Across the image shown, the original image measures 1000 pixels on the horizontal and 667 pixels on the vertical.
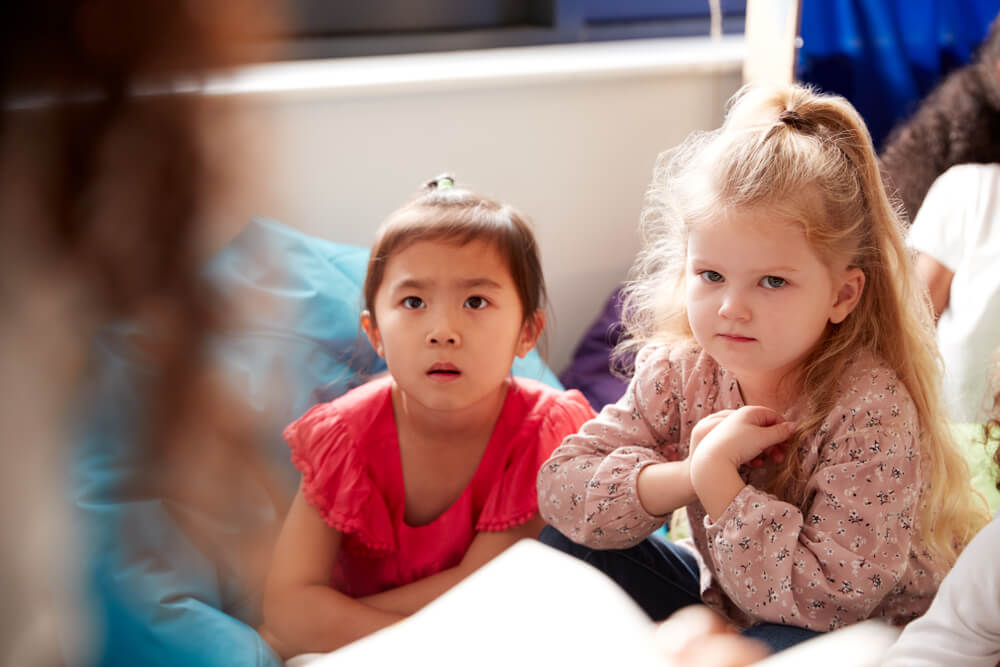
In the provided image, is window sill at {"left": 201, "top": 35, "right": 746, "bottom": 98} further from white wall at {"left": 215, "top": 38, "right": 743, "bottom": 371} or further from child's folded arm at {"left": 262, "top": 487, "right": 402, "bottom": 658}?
child's folded arm at {"left": 262, "top": 487, "right": 402, "bottom": 658}

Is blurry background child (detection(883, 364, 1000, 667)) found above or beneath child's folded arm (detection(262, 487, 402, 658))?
above

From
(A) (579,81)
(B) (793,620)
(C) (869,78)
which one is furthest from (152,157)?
(C) (869,78)

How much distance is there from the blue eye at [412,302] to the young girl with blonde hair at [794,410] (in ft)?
0.96

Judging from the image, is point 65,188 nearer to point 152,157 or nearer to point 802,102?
point 152,157

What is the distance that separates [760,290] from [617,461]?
0.91ft

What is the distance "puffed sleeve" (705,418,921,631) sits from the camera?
104cm

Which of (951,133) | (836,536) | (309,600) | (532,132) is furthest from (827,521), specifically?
(532,132)

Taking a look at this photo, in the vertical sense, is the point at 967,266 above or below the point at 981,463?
above

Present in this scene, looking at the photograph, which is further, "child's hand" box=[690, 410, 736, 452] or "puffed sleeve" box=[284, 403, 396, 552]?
"puffed sleeve" box=[284, 403, 396, 552]

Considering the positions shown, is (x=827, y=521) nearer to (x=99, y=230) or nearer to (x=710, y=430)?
(x=710, y=430)

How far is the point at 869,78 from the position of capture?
7.06 feet

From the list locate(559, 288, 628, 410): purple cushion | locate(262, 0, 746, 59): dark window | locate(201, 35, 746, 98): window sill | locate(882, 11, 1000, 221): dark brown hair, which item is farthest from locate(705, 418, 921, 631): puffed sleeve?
locate(262, 0, 746, 59): dark window

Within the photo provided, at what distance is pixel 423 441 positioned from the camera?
4.56ft

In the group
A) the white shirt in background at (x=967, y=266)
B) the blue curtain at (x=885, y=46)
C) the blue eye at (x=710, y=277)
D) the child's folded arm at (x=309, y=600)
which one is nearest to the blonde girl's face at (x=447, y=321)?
the child's folded arm at (x=309, y=600)
